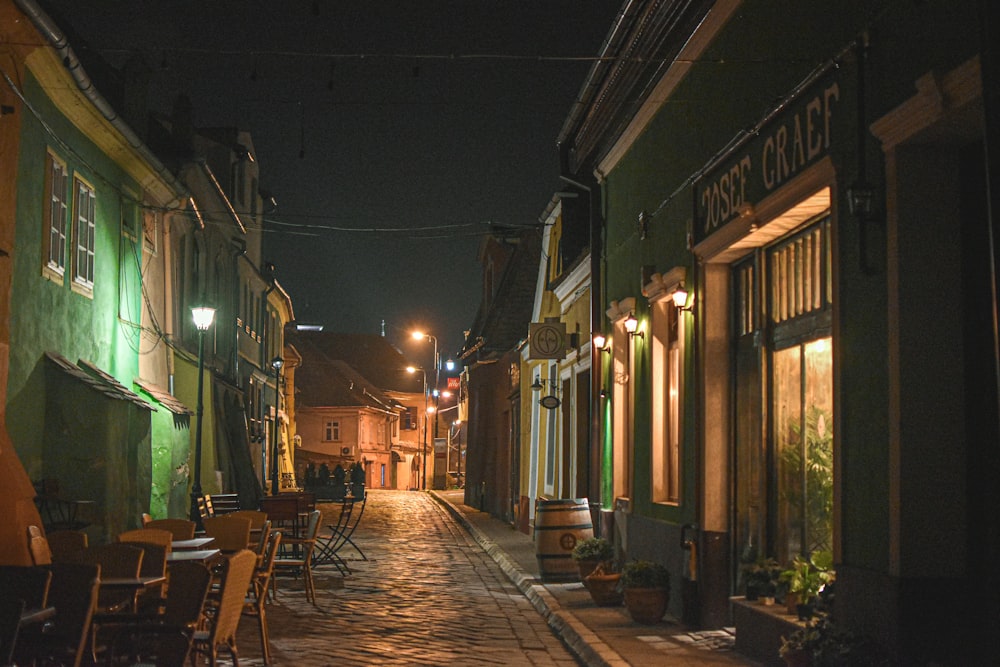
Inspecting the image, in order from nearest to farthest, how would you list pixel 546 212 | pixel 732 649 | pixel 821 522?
pixel 821 522 → pixel 732 649 → pixel 546 212

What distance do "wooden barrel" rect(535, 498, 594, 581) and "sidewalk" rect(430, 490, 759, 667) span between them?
0.19m

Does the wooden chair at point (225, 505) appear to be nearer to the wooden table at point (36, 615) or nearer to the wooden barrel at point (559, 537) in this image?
the wooden barrel at point (559, 537)

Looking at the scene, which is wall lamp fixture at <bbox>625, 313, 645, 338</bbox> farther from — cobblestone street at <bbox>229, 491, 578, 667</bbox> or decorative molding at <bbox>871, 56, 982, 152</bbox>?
decorative molding at <bbox>871, 56, 982, 152</bbox>

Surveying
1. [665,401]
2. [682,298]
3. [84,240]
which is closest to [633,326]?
[665,401]

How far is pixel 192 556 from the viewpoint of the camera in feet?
33.6

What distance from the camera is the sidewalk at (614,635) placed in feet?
30.9

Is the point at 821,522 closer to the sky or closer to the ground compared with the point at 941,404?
closer to the ground

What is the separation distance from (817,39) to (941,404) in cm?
301

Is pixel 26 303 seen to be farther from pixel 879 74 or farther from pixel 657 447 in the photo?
pixel 879 74

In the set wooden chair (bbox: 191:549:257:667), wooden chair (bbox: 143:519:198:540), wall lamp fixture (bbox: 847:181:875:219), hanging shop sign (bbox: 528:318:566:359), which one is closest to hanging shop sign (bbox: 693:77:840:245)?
wall lamp fixture (bbox: 847:181:875:219)

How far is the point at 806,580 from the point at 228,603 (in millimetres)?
4157

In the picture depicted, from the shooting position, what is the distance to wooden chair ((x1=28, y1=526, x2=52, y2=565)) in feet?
31.0

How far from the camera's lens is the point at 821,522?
9.17 metres

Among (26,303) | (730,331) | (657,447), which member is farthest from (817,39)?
(26,303)
